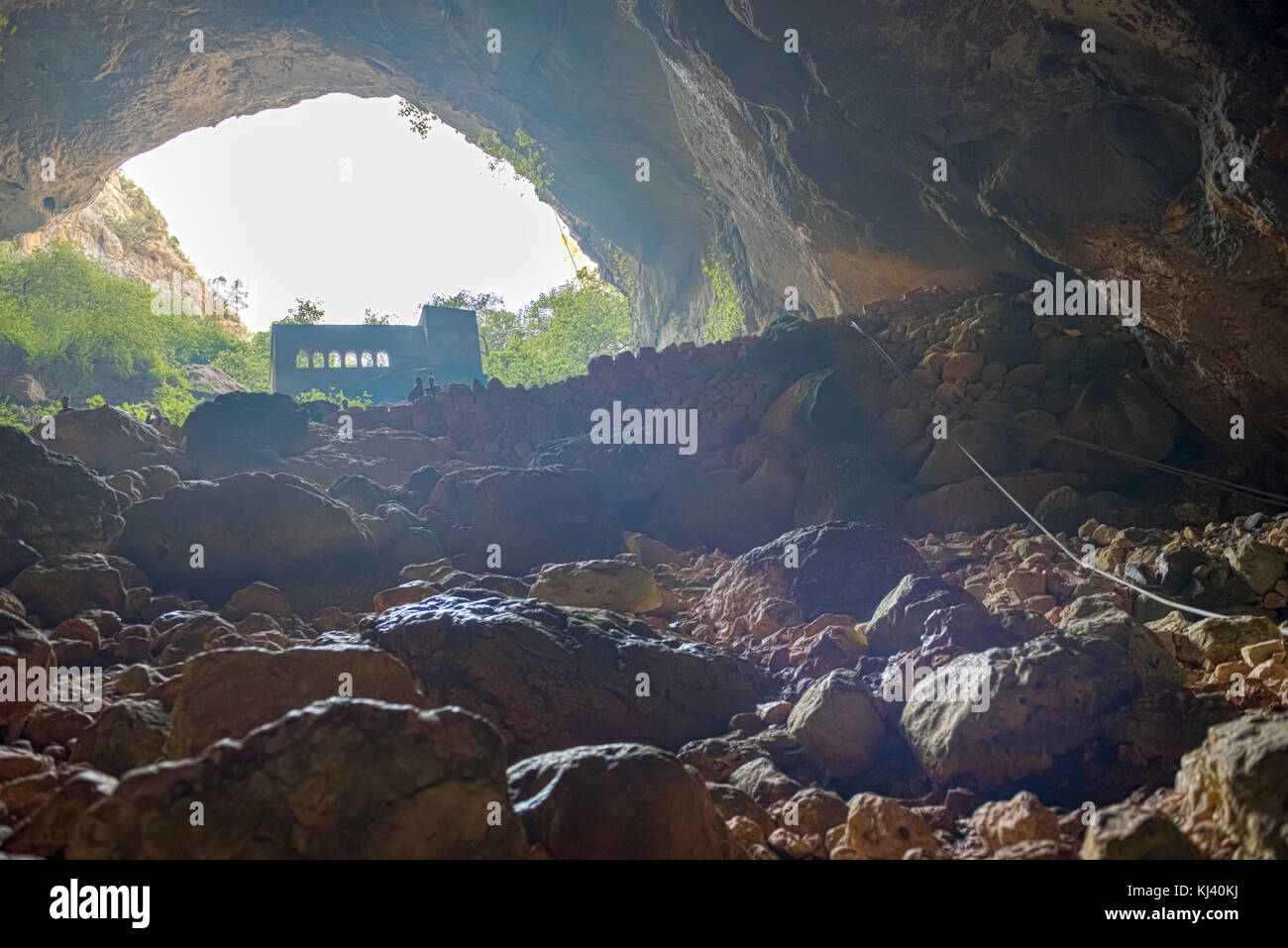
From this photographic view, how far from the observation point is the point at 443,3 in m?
16.6

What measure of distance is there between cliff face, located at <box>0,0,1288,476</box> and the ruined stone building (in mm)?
5322

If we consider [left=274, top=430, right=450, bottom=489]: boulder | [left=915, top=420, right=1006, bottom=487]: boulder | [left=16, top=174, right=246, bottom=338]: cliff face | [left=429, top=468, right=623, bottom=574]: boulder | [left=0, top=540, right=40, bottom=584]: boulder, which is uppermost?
[left=16, top=174, right=246, bottom=338]: cliff face

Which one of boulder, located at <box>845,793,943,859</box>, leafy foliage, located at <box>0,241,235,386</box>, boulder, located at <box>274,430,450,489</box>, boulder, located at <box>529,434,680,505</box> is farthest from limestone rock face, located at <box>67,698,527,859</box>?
leafy foliage, located at <box>0,241,235,386</box>

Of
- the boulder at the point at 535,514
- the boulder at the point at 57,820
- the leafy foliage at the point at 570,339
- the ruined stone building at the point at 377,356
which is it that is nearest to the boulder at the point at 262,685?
the boulder at the point at 57,820

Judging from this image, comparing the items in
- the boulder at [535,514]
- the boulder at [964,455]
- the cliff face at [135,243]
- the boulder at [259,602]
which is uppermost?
the cliff face at [135,243]

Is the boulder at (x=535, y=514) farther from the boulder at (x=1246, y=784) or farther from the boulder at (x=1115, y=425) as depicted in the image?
the boulder at (x=1246, y=784)

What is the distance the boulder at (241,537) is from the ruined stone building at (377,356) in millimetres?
16508

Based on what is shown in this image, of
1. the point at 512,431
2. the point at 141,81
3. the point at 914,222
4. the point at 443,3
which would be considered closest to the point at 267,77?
the point at 141,81

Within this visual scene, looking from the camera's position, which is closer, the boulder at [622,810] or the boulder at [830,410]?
the boulder at [622,810]

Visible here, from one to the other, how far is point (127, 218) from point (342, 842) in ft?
137

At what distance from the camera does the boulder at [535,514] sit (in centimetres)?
760

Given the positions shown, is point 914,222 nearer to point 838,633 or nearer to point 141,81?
point 838,633

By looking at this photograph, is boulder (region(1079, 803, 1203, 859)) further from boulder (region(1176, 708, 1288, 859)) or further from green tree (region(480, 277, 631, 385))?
green tree (region(480, 277, 631, 385))

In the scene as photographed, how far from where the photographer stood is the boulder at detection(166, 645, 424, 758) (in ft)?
9.20
